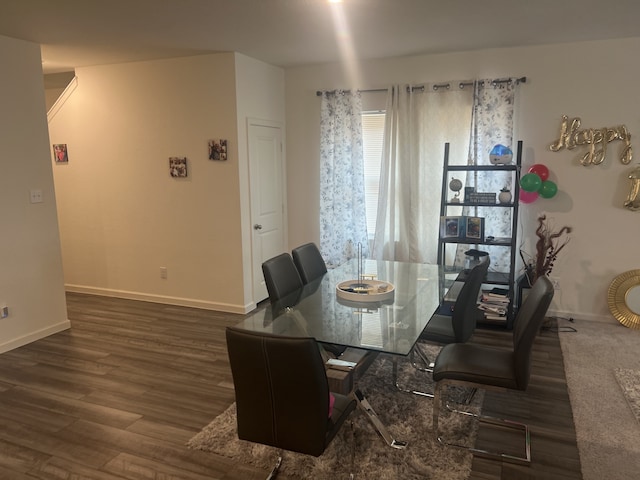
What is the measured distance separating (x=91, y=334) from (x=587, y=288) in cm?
470

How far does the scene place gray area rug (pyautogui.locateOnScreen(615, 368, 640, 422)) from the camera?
2893mm

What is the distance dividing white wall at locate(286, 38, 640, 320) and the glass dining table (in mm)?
1882

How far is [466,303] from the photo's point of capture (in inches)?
116

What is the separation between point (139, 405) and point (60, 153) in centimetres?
362

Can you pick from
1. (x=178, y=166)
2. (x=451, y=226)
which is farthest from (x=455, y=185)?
(x=178, y=166)

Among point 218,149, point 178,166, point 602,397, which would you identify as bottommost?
point 602,397

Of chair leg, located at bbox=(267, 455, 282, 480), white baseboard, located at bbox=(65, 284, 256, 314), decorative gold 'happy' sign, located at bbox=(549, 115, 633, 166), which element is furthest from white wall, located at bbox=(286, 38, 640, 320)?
chair leg, located at bbox=(267, 455, 282, 480)

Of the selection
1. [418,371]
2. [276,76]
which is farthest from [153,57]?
[418,371]

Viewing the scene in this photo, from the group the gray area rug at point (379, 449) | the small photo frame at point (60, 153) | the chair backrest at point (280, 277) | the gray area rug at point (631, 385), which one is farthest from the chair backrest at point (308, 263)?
the small photo frame at point (60, 153)

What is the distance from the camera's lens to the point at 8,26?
11.4ft

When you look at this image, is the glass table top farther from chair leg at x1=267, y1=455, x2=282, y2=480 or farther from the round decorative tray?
chair leg at x1=267, y1=455, x2=282, y2=480

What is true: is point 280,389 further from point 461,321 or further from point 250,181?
point 250,181

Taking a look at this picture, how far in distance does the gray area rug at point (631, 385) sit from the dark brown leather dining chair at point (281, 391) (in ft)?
6.94

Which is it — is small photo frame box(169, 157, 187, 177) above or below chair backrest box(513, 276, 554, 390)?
above
